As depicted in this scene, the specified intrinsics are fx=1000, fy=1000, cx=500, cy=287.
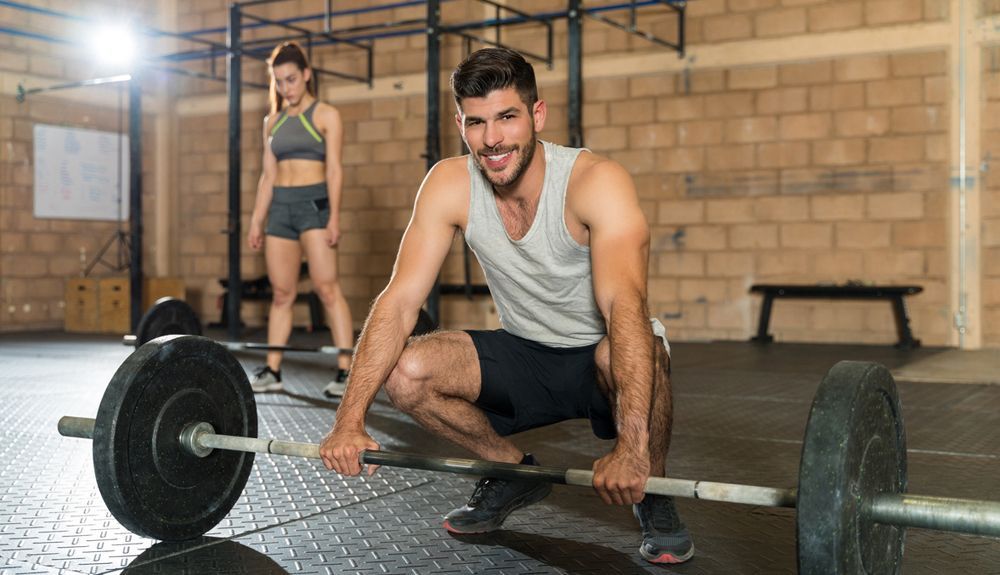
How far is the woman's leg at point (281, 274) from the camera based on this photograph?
3.93 m

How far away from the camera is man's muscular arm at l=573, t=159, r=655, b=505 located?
1.49 metres

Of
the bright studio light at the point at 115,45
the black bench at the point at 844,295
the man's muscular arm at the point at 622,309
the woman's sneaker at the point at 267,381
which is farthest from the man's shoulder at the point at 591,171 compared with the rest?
the bright studio light at the point at 115,45

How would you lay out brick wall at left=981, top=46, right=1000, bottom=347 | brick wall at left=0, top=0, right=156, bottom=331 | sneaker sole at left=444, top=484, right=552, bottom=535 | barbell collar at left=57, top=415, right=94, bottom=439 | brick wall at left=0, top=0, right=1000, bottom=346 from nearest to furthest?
barbell collar at left=57, top=415, right=94, bottom=439 < sneaker sole at left=444, top=484, right=552, bottom=535 < brick wall at left=981, top=46, right=1000, bottom=347 < brick wall at left=0, top=0, right=1000, bottom=346 < brick wall at left=0, top=0, right=156, bottom=331

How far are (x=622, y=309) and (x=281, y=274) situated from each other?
2.46 meters

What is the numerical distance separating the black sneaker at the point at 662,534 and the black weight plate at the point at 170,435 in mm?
808

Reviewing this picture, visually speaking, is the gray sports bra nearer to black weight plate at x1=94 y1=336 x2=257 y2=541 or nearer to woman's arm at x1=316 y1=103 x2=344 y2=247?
woman's arm at x1=316 y1=103 x2=344 y2=247

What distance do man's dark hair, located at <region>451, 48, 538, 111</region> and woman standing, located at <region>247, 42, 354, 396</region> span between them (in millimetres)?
2172

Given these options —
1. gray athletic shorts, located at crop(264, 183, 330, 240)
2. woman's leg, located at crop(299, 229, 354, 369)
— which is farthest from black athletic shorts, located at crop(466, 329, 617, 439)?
gray athletic shorts, located at crop(264, 183, 330, 240)

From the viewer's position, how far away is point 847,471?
49.1 inches

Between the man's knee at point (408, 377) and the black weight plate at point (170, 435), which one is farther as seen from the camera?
the man's knee at point (408, 377)

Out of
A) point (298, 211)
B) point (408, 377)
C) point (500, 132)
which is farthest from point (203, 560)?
point (298, 211)

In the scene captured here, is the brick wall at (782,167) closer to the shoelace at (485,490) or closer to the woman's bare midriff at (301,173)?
the woman's bare midriff at (301,173)

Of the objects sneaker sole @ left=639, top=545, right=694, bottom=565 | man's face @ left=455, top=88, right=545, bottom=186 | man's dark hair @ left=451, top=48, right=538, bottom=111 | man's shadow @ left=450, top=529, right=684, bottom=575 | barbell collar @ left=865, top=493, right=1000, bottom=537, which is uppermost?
man's dark hair @ left=451, top=48, right=538, bottom=111

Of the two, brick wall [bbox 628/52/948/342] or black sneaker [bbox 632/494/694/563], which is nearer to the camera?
black sneaker [bbox 632/494/694/563]
